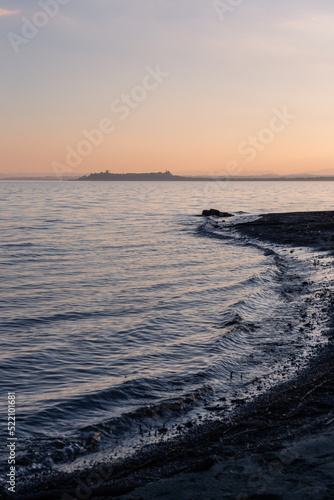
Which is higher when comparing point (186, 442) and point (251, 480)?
point (251, 480)

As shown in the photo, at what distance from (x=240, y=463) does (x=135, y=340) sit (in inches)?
290

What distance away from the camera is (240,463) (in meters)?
6.02

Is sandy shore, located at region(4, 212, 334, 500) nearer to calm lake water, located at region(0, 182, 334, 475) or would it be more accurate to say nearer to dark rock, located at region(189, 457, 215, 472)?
dark rock, located at region(189, 457, 215, 472)

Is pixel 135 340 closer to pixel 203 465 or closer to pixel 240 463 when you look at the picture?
pixel 203 465

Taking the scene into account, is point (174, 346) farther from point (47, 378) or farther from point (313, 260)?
point (313, 260)

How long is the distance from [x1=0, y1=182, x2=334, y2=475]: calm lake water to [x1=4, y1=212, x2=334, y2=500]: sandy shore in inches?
30.7

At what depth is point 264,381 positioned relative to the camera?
10.1m

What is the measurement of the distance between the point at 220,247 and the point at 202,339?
2154 centimetres

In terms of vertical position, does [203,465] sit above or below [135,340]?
above

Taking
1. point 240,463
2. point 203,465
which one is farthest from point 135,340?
point 240,463

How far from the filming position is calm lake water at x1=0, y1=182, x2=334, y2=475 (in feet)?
28.0

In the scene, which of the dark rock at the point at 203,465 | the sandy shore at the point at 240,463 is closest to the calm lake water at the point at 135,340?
the sandy shore at the point at 240,463

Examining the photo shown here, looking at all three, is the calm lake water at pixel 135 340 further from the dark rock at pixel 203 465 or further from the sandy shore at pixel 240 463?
the dark rock at pixel 203 465

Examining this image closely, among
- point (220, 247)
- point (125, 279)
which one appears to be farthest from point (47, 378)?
point (220, 247)
